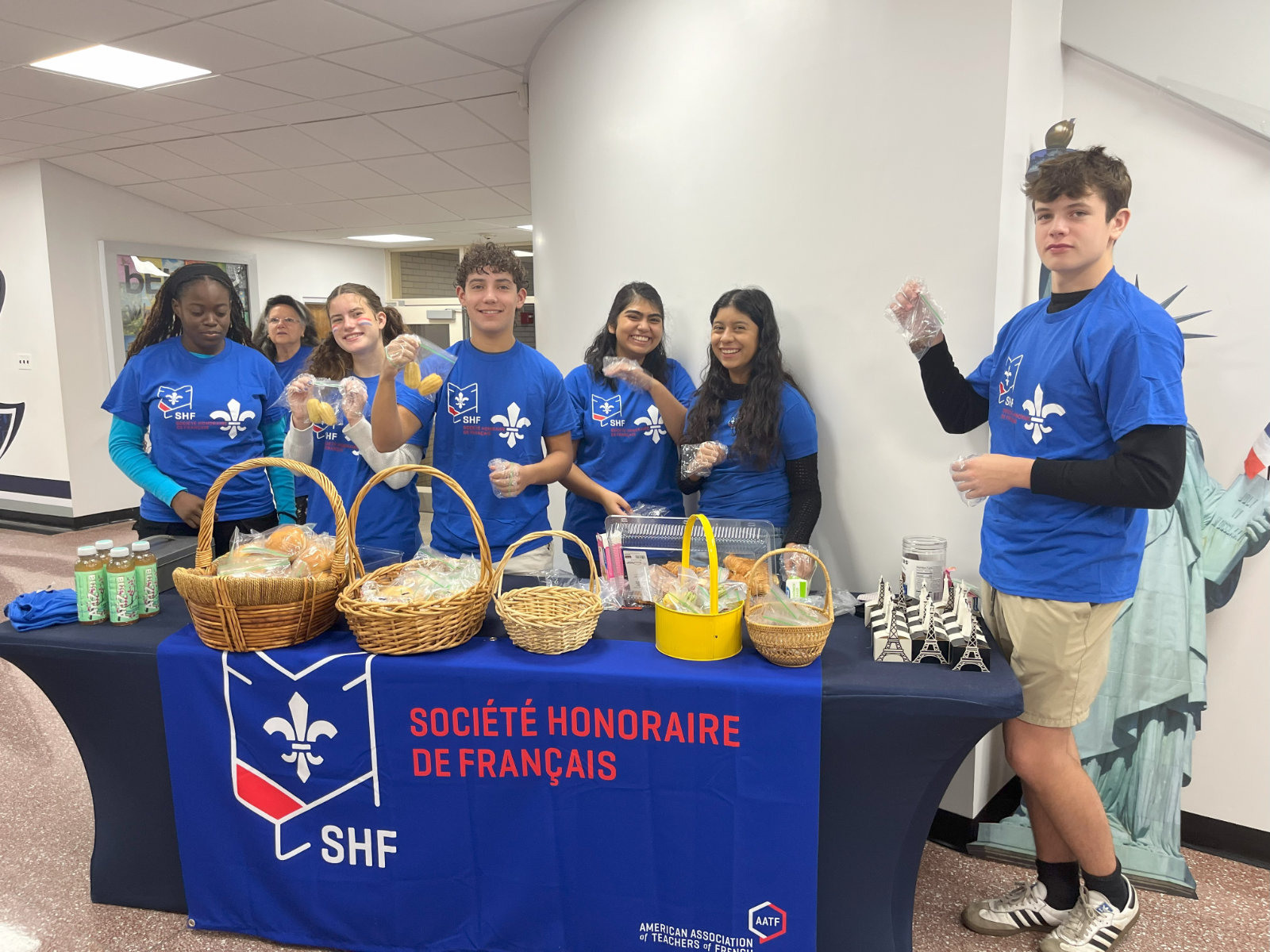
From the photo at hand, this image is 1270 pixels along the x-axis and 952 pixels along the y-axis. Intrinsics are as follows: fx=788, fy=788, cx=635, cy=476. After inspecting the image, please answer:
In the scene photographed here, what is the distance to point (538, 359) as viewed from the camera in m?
2.47

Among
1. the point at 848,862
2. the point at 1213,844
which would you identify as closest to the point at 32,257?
the point at 848,862

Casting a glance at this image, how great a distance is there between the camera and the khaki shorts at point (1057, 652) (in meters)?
1.70

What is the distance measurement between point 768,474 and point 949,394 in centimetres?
58

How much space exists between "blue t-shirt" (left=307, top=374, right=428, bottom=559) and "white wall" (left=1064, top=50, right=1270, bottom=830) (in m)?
2.18

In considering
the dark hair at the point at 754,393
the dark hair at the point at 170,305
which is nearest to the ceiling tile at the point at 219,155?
the dark hair at the point at 170,305

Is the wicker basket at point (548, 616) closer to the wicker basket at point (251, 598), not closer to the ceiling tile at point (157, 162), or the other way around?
the wicker basket at point (251, 598)

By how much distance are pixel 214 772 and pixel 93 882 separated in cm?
61

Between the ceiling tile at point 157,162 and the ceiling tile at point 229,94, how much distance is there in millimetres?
1417

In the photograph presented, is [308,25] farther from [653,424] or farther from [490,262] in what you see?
[653,424]

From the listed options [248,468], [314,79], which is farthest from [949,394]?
[314,79]

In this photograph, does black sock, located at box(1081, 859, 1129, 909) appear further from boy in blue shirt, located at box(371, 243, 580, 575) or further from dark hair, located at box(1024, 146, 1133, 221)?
boy in blue shirt, located at box(371, 243, 580, 575)

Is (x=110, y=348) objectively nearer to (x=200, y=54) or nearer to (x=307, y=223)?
(x=307, y=223)

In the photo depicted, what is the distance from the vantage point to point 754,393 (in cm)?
235

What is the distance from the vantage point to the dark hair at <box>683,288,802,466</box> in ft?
7.59
